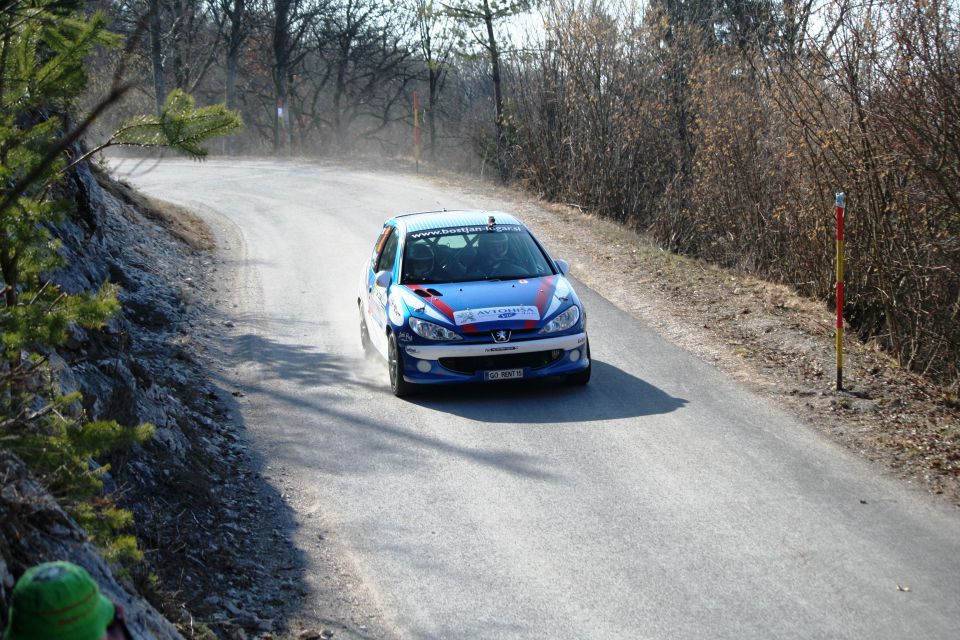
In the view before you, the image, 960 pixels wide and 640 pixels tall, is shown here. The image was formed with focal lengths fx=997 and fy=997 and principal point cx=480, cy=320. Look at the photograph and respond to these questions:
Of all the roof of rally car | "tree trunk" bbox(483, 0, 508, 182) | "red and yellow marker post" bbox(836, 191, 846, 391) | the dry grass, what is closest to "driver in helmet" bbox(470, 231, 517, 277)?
the roof of rally car

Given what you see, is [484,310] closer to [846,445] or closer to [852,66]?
[846,445]

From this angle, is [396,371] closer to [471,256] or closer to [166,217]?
[471,256]

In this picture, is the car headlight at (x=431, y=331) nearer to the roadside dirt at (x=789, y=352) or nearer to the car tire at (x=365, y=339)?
the car tire at (x=365, y=339)

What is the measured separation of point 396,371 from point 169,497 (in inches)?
136

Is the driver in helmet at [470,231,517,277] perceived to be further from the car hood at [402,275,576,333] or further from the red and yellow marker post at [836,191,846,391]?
the red and yellow marker post at [836,191,846,391]

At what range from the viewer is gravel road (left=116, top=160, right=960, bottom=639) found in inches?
216

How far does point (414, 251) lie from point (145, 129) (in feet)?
19.1

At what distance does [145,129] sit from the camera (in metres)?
5.11

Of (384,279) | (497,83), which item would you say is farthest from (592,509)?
(497,83)

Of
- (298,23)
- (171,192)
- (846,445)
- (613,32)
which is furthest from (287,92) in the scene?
(846,445)

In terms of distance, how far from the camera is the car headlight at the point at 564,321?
31.8ft

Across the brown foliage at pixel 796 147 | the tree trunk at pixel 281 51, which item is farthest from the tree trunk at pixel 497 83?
the tree trunk at pixel 281 51

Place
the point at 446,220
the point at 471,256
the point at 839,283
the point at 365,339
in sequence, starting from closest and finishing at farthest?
the point at 839,283, the point at 471,256, the point at 446,220, the point at 365,339

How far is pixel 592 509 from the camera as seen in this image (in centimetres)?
698
